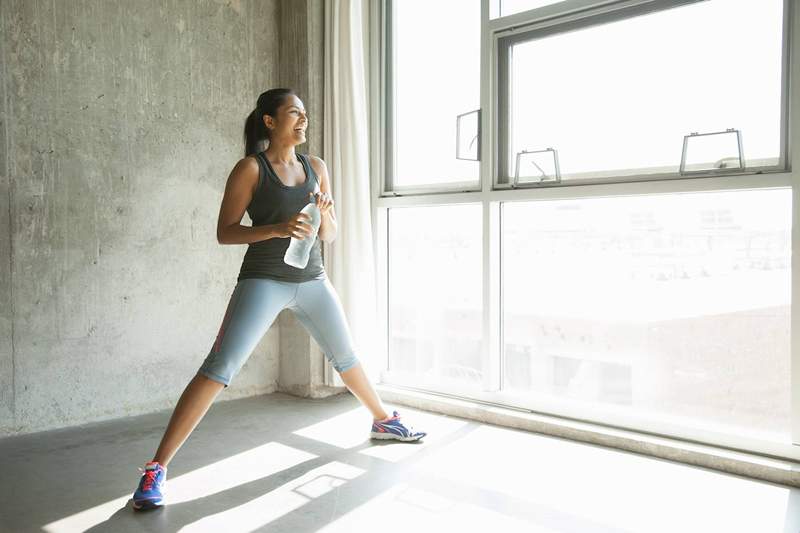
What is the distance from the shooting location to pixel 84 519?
2209mm

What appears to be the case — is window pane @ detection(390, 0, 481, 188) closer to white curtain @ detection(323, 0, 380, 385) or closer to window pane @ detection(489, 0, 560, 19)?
window pane @ detection(489, 0, 560, 19)

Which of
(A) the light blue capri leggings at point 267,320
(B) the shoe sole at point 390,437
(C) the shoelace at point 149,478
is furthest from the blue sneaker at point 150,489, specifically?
(B) the shoe sole at point 390,437

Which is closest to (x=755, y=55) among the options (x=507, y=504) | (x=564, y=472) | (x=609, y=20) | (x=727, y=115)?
(x=727, y=115)

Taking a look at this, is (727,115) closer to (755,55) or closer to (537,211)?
(755,55)

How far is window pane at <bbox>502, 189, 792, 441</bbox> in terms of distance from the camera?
2.70 m

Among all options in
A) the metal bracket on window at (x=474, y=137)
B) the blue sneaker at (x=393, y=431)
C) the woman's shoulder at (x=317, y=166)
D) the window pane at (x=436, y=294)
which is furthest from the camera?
the window pane at (x=436, y=294)

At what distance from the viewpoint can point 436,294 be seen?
3.83m

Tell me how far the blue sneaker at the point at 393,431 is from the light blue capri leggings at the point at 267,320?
1.11 feet

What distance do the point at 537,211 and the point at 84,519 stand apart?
2276mm

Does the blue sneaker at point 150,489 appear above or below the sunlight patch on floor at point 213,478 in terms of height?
above

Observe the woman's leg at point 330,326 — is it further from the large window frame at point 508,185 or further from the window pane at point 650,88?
the window pane at point 650,88

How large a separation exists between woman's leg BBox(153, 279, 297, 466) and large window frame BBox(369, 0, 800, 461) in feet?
4.10

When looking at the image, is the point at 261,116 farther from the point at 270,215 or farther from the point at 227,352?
the point at 227,352

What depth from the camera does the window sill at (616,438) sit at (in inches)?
101
